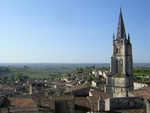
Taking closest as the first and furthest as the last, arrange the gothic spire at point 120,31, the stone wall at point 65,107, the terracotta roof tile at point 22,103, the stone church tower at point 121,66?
the stone wall at point 65,107 < the terracotta roof tile at point 22,103 < the stone church tower at point 121,66 < the gothic spire at point 120,31

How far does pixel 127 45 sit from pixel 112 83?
20.5 ft

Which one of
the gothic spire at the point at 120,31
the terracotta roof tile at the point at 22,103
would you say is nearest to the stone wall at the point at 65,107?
the terracotta roof tile at the point at 22,103

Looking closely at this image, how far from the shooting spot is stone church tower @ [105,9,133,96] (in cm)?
3186

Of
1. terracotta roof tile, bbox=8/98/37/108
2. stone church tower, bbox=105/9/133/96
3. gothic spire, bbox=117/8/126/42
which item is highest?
gothic spire, bbox=117/8/126/42

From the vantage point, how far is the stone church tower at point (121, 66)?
105 feet

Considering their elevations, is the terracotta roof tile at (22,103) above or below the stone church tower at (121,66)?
below

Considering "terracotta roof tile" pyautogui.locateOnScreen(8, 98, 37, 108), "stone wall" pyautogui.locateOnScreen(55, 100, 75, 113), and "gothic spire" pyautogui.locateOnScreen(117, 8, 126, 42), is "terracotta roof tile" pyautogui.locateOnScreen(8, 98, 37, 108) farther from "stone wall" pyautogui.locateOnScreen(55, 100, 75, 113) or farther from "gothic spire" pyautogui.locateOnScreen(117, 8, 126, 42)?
"gothic spire" pyautogui.locateOnScreen(117, 8, 126, 42)

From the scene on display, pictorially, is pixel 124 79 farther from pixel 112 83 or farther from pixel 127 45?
pixel 127 45

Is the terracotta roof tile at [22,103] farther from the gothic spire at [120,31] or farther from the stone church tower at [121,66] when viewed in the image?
the gothic spire at [120,31]

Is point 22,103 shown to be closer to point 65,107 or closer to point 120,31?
point 65,107

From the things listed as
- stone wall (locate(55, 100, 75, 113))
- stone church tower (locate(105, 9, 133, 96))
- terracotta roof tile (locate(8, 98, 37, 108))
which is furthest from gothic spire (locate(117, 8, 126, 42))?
terracotta roof tile (locate(8, 98, 37, 108))

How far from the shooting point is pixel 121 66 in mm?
32938

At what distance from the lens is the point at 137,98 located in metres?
18.7

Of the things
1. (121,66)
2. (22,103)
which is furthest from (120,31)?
(22,103)
